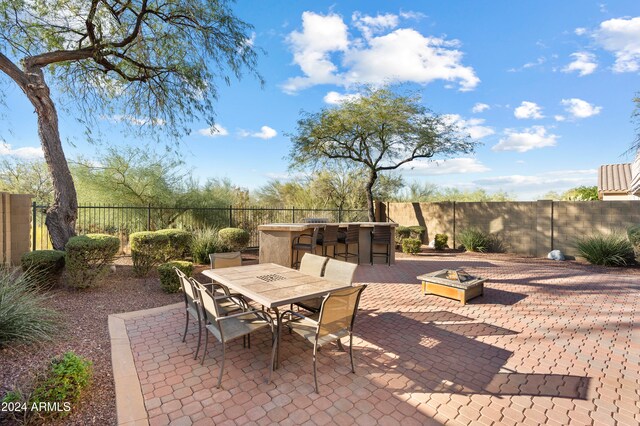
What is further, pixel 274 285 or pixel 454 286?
pixel 454 286

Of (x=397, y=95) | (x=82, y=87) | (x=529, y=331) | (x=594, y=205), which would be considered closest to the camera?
(x=529, y=331)

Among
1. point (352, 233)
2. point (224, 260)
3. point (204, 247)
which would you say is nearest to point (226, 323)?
point (224, 260)

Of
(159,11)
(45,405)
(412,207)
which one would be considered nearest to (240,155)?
(159,11)

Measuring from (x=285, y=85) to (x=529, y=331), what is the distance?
9.33 meters

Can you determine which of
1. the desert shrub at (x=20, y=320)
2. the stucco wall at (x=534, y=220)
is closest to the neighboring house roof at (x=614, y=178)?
the stucco wall at (x=534, y=220)

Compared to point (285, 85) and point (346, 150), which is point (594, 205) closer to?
point (346, 150)

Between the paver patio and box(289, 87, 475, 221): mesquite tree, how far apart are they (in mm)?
8164

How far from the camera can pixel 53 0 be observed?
619cm

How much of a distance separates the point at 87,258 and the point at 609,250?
1210cm

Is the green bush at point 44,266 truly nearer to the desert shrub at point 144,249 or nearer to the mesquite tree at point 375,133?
the desert shrub at point 144,249

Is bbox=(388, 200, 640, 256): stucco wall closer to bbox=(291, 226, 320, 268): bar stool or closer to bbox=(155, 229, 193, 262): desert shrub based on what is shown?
bbox=(291, 226, 320, 268): bar stool

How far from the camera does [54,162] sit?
608 cm

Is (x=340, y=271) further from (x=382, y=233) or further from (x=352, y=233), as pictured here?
(x=382, y=233)

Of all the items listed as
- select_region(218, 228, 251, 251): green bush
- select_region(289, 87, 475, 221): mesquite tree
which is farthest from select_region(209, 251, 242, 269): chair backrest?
select_region(289, 87, 475, 221): mesquite tree
